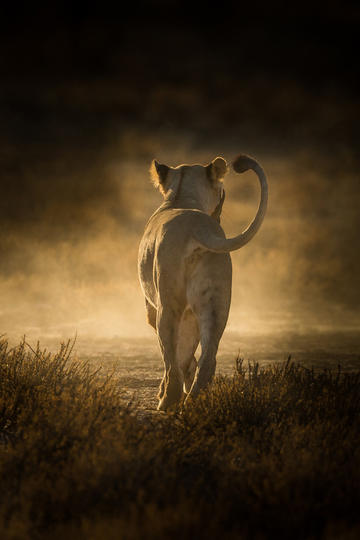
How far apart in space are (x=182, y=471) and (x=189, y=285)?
7.82 ft

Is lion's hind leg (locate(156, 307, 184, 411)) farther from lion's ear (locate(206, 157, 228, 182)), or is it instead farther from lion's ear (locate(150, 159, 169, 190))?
lion's ear (locate(150, 159, 169, 190))

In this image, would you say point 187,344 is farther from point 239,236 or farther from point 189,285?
point 239,236

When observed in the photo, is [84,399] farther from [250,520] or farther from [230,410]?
[250,520]

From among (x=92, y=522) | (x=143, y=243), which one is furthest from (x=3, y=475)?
(x=143, y=243)

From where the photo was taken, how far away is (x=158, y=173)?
695cm

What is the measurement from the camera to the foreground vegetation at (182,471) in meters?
2.56

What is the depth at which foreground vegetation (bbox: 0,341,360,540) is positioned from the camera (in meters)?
2.56

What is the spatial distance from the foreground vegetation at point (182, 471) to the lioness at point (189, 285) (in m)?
0.76

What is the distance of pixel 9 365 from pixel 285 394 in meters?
2.80

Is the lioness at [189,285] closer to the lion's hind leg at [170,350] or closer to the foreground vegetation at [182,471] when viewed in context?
the lion's hind leg at [170,350]

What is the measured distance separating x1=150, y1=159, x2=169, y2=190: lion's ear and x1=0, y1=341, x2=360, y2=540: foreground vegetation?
312 cm

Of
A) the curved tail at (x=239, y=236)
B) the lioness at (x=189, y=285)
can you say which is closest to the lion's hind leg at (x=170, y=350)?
the lioness at (x=189, y=285)

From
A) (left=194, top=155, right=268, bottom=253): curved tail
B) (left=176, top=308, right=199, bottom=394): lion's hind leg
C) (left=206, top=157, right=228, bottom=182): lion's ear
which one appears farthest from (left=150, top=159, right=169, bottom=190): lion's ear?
(left=176, top=308, right=199, bottom=394): lion's hind leg

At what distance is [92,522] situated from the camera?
2.65 meters
